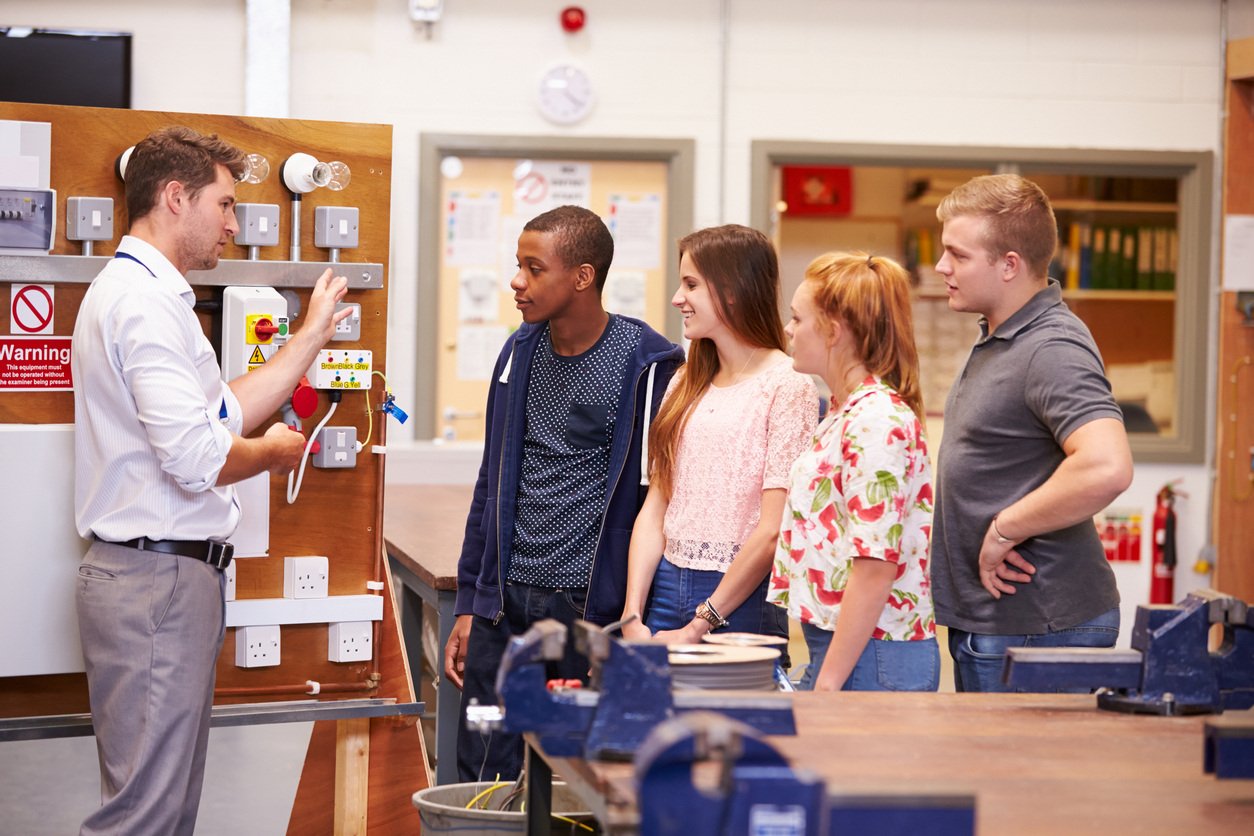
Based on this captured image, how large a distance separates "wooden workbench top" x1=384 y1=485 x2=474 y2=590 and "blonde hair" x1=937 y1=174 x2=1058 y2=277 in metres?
1.51

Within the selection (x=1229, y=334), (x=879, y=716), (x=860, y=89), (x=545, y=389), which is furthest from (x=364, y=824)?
(x=1229, y=334)

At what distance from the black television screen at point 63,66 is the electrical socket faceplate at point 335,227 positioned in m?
2.73

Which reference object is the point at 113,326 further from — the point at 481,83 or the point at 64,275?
the point at 481,83

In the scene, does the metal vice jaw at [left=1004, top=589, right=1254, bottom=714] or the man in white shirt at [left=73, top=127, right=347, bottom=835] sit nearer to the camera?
the metal vice jaw at [left=1004, top=589, right=1254, bottom=714]

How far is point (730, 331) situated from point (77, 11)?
389cm

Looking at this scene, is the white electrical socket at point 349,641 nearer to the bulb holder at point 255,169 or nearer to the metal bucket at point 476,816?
the metal bucket at point 476,816

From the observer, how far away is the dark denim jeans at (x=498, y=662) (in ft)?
9.52

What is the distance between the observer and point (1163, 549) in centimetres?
607

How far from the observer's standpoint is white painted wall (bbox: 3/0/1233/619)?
219 inches

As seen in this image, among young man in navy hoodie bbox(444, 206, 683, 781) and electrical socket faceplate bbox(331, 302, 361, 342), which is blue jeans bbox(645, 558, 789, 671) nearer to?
young man in navy hoodie bbox(444, 206, 683, 781)

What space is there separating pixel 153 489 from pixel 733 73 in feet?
12.9

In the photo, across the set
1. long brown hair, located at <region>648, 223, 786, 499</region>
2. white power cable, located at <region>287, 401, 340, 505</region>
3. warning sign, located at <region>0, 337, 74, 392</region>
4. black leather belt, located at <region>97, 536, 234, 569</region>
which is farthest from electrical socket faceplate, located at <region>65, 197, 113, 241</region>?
long brown hair, located at <region>648, 223, 786, 499</region>

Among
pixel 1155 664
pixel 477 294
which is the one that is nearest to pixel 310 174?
pixel 1155 664

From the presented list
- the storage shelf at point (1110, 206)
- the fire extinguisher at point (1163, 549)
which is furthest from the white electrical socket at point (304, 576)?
the storage shelf at point (1110, 206)
